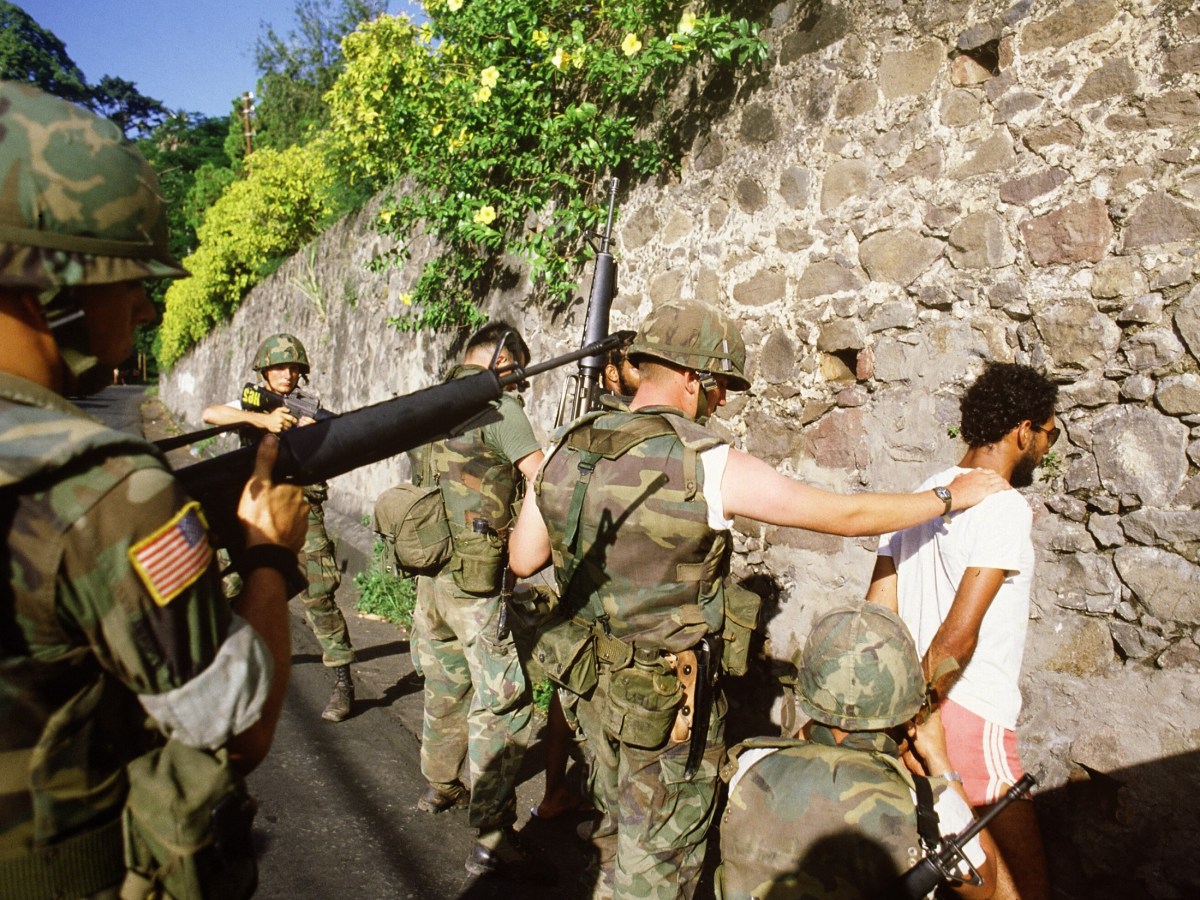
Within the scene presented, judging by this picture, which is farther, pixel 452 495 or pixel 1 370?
pixel 452 495

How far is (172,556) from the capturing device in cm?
123

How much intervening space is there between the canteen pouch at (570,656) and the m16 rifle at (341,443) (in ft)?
2.95

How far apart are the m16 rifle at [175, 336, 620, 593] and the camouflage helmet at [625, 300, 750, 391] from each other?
66 cm

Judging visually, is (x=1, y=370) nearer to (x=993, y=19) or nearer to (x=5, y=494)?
(x=5, y=494)

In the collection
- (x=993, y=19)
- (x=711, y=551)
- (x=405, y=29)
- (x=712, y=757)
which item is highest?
(x=405, y=29)

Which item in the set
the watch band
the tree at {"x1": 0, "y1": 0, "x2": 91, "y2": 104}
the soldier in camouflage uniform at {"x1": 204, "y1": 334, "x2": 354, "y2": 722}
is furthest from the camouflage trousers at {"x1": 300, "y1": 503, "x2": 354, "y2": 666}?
the tree at {"x1": 0, "y1": 0, "x2": 91, "y2": 104}

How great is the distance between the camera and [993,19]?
3049 mm

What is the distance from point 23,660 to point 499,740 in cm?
248

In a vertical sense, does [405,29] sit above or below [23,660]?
above

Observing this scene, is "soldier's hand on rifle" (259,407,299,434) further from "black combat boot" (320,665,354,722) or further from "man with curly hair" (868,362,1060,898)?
"man with curly hair" (868,362,1060,898)

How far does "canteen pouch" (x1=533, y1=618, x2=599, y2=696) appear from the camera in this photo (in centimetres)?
262

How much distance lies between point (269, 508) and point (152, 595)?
39 cm

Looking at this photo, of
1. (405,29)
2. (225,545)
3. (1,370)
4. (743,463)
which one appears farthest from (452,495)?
(405,29)

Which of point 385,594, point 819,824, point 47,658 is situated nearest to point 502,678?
point 819,824
